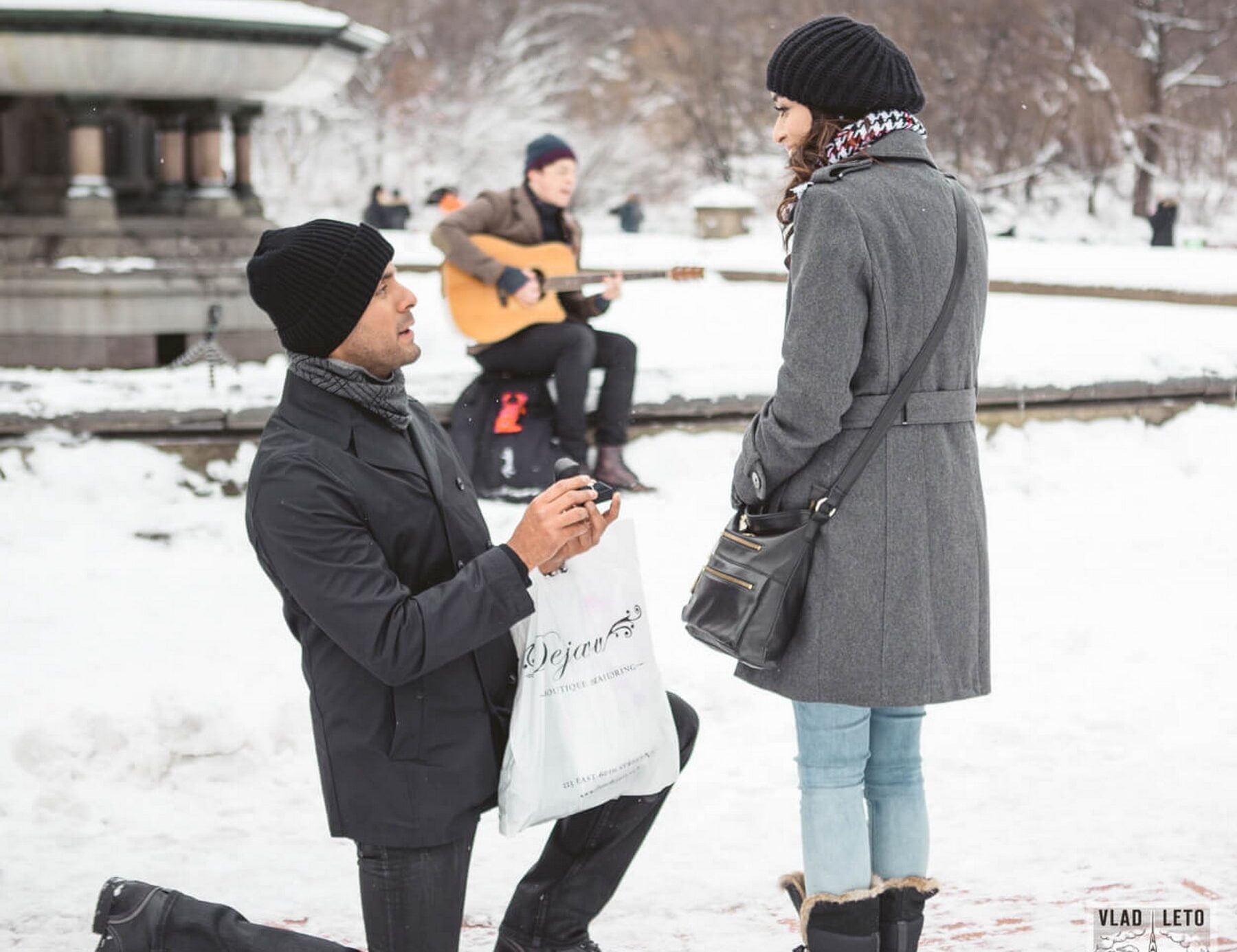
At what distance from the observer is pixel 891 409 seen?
3.21 m

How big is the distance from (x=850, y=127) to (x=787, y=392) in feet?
1.72

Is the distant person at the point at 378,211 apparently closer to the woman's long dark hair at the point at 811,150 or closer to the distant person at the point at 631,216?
the distant person at the point at 631,216

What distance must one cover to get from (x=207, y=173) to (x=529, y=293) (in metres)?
3.57

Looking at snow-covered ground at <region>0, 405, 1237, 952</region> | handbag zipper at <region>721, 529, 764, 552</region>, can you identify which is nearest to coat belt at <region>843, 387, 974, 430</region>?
handbag zipper at <region>721, 529, 764, 552</region>

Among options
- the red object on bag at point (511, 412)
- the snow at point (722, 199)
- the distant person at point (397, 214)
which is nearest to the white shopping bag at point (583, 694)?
the red object on bag at point (511, 412)

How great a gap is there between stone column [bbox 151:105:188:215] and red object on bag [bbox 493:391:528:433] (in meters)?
3.51

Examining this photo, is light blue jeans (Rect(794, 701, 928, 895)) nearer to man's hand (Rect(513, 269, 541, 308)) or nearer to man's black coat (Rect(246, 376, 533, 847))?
man's black coat (Rect(246, 376, 533, 847))

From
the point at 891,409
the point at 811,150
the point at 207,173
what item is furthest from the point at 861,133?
the point at 207,173

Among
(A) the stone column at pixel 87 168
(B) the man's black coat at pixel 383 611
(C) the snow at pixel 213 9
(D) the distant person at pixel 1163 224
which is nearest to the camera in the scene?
(B) the man's black coat at pixel 383 611

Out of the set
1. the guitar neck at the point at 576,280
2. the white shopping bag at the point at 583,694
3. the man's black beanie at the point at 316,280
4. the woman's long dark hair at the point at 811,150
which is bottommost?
the white shopping bag at the point at 583,694

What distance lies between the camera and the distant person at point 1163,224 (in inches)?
963

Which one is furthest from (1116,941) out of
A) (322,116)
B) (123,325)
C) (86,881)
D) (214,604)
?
(322,116)

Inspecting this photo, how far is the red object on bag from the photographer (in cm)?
752

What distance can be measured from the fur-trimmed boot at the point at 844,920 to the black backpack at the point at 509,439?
13.7 feet
